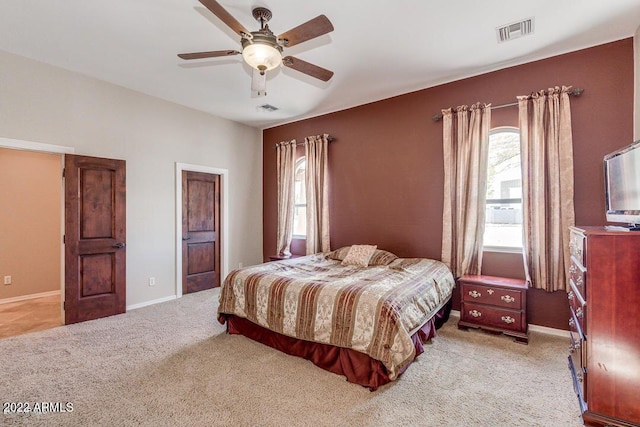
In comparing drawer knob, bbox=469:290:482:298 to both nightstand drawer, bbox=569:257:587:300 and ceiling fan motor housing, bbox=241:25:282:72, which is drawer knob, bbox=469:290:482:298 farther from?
ceiling fan motor housing, bbox=241:25:282:72

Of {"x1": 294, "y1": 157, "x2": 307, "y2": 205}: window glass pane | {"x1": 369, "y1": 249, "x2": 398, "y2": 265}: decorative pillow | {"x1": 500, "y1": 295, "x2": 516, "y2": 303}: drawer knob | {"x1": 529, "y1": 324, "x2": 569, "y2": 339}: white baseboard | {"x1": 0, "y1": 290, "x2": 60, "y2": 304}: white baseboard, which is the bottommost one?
{"x1": 529, "y1": 324, "x2": 569, "y2": 339}: white baseboard

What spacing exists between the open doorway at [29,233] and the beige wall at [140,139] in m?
1.01

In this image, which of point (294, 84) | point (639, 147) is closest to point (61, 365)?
point (294, 84)

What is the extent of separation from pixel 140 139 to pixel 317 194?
2806mm

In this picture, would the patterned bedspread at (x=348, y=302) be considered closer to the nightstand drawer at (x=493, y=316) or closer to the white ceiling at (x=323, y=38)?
the nightstand drawer at (x=493, y=316)

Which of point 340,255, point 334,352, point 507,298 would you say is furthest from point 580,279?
point 340,255

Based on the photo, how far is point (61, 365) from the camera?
2.58 meters

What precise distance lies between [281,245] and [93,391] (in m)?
3.48

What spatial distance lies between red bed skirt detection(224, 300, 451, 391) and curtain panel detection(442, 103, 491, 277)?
2.69 feet

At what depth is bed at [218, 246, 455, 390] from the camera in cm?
225

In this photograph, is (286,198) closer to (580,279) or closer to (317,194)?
(317,194)

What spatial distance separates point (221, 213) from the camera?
539 centimetres

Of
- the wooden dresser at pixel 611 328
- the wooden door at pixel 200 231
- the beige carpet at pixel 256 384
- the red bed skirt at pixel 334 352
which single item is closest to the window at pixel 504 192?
the beige carpet at pixel 256 384

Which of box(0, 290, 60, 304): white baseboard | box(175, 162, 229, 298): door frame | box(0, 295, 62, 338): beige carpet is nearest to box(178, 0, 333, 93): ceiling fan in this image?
box(175, 162, 229, 298): door frame
